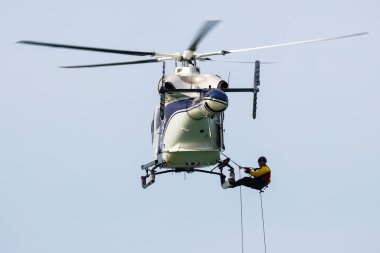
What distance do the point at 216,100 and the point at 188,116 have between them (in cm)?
182

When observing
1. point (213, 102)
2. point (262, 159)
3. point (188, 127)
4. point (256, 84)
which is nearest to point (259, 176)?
point (262, 159)

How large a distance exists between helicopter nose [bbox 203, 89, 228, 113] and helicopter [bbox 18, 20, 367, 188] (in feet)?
0.76

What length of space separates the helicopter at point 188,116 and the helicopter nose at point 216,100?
23 centimetres

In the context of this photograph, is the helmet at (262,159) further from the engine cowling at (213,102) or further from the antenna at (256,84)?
the engine cowling at (213,102)

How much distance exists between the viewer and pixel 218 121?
1008 inches

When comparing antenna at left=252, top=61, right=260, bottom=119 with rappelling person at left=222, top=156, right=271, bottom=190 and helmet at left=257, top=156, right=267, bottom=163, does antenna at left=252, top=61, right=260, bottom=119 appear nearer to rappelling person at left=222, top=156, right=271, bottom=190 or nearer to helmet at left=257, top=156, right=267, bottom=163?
helmet at left=257, top=156, right=267, bottom=163

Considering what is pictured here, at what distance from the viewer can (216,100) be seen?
22.8 m

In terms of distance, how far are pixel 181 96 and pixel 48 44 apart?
14.7ft

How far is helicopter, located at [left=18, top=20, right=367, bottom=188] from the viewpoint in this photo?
79.7 ft

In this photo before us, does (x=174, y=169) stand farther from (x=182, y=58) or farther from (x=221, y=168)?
(x=182, y=58)

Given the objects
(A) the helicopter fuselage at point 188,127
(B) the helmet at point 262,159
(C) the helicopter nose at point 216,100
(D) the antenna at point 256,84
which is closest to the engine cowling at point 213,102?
(C) the helicopter nose at point 216,100

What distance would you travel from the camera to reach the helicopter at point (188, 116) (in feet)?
79.7

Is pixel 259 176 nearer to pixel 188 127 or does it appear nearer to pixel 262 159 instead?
pixel 262 159

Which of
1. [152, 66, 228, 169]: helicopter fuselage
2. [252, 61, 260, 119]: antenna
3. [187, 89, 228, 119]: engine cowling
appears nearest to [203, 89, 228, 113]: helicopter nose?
[187, 89, 228, 119]: engine cowling
